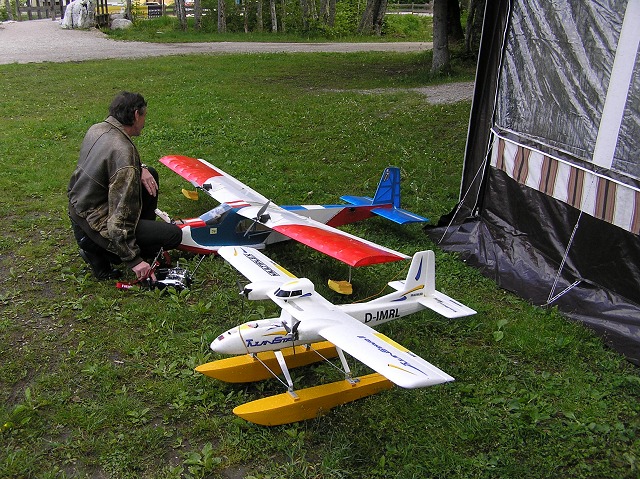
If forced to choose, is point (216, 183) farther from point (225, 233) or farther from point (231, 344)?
point (231, 344)

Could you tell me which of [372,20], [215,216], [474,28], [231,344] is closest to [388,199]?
[215,216]

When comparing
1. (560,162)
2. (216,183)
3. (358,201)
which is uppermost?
(560,162)

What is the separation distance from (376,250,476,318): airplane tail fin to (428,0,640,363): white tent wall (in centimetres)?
171

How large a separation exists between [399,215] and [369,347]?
14.8 feet

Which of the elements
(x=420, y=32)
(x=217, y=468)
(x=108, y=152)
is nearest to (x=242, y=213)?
(x=108, y=152)

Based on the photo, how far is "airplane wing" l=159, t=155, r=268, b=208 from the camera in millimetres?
8266

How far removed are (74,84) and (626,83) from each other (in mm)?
17750

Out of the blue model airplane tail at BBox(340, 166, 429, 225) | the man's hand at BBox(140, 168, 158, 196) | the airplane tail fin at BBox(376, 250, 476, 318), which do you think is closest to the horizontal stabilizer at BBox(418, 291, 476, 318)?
the airplane tail fin at BBox(376, 250, 476, 318)

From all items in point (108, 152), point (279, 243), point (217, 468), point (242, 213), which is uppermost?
point (108, 152)

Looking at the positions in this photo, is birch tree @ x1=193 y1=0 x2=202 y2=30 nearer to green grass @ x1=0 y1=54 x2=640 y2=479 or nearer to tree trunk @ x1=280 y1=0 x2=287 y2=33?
tree trunk @ x1=280 y1=0 x2=287 y2=33

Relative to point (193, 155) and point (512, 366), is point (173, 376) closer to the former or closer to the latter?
point (512, 366)

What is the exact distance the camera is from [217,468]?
4.52 meters

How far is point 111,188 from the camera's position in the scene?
657 centimetres

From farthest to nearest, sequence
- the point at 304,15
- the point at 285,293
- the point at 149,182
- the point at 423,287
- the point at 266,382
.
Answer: the point at 304,15 < the point at 149,182 < the point at 423,287 < the point at 266,382 < the point at 285,293
